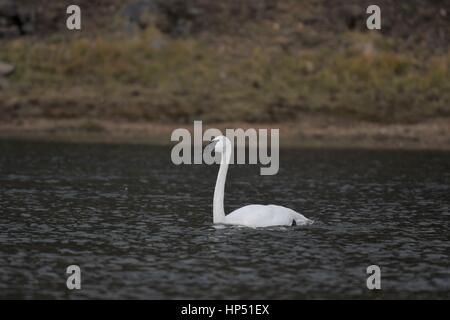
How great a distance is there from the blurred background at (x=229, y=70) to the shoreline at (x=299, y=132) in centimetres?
11

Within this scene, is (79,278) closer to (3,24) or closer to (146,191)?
(146,191)

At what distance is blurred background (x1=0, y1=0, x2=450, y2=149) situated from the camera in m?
53.0

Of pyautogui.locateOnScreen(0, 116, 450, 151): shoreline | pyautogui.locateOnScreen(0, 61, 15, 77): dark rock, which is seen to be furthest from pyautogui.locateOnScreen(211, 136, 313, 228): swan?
pyautogui.locateOnScreen(0, 61, 15, 77): dark rock

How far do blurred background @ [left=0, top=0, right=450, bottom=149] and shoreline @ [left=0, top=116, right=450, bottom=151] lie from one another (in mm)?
106

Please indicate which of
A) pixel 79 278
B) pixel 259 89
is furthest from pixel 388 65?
pixel 79 278

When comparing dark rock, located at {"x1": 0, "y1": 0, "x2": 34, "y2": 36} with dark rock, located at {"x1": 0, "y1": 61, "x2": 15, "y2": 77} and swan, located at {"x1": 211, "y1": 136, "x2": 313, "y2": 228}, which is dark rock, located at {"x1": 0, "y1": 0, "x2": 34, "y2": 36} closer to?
dark rock, located at {"x1": 0, "y1": 61, "x2": 15, "y2": 77}

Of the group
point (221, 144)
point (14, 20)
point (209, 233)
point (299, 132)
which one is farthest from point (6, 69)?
point (209, 233)

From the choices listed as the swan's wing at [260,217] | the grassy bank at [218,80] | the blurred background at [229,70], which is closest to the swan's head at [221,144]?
the swan's wing at [260,217]

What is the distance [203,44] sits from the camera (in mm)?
64000

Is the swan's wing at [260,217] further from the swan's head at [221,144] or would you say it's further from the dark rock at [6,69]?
the dark rock at [6,69]

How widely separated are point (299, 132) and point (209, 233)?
98.4 ft

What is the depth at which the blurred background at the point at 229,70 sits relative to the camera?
53.0 meters

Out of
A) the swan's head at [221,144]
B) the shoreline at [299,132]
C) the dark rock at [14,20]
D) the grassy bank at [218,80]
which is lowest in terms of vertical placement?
the swan's head at [221,144]
